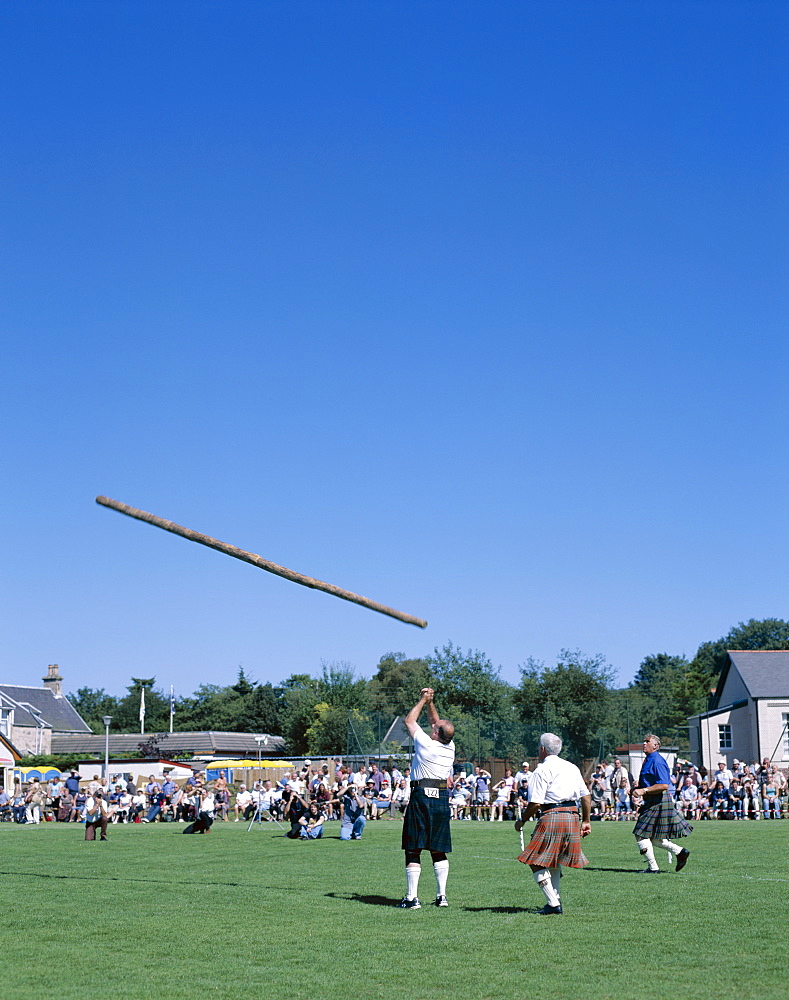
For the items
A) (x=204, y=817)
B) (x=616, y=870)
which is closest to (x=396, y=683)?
(x=204, y=817)

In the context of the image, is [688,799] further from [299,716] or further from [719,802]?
[299,716]

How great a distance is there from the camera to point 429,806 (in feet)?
30.8

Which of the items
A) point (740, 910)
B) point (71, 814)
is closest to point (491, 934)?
point (740, 910)

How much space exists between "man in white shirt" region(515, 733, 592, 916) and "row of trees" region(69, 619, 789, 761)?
2828 centimetres

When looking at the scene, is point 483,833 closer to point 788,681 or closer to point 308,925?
point 308,925

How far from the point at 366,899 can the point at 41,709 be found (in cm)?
7471

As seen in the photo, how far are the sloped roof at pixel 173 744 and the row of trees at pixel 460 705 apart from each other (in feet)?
12.0

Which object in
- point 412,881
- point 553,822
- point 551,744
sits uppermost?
point 551,744

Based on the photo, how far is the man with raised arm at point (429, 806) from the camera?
30.4ft

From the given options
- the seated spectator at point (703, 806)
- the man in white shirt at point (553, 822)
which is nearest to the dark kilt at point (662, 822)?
the man in white shirt at point (553, 822)

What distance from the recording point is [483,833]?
22078mm

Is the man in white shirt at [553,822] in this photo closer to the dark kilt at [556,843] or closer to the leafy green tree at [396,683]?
the dark kilt at [556,843]

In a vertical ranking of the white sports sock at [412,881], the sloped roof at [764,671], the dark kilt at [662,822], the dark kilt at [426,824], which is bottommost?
the white sports sock at [412,881]

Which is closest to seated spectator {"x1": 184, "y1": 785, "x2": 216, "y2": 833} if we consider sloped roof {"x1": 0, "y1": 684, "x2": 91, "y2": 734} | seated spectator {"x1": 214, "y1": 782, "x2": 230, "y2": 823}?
seated spectator {"x1": 214, "y1": 782, "x2": 230, "y2": 823}
